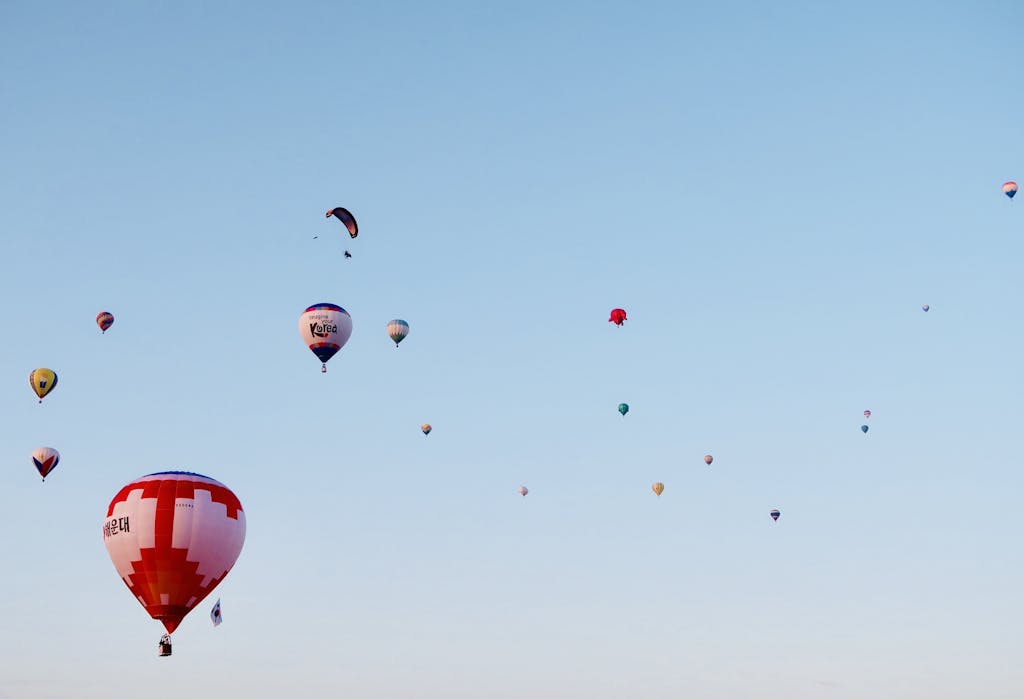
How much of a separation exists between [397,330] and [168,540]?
87.3 feet

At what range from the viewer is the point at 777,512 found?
79938mm

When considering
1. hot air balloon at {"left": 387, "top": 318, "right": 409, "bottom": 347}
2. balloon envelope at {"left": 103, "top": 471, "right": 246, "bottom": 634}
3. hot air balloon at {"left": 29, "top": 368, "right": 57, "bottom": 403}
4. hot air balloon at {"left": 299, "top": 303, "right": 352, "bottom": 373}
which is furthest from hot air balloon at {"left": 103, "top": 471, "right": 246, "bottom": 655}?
hot air balloon at {"left": 387, "top": 318, "right": 409, "bottom": 347}

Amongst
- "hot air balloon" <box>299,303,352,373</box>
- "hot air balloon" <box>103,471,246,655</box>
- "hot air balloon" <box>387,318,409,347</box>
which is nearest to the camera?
"hot air balloon" <box>103,471,246,655</box>

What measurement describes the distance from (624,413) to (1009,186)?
25.5 m

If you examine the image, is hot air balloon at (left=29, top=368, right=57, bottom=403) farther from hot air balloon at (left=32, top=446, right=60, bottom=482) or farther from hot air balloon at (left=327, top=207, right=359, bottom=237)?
hot air balloon at (left=327, top=207, right=359, bottom=237)

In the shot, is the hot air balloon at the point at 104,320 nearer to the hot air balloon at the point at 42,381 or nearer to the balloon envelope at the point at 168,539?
the hot air balloon at the point at 42,381

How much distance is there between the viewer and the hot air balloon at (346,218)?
196 feet

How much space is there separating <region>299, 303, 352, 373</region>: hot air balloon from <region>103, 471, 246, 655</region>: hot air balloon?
48.5 feet

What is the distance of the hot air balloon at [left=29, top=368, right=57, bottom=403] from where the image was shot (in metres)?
57.8

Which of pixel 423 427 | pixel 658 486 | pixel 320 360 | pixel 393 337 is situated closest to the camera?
pixel 320 360

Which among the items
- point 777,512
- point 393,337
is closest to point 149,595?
point 393,337

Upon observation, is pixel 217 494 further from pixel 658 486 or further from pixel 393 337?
pixel 658 486

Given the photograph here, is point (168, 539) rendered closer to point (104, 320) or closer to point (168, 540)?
point (168, 540)

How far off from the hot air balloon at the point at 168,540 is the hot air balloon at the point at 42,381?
16696mm
